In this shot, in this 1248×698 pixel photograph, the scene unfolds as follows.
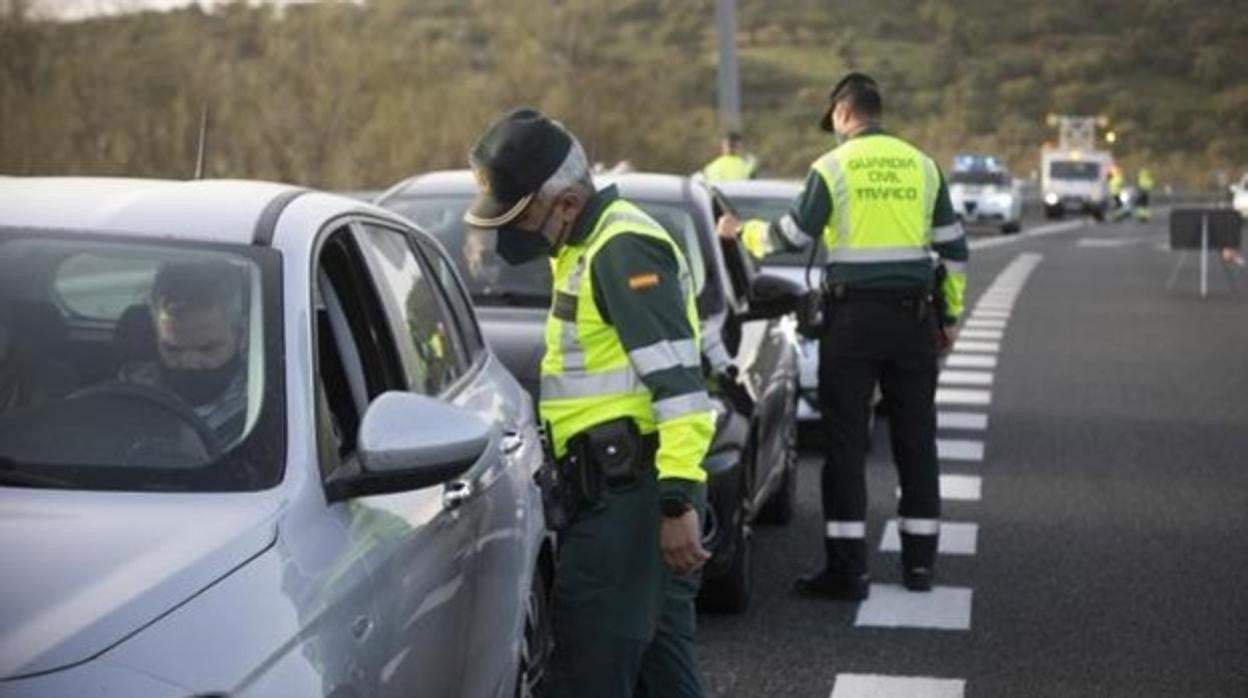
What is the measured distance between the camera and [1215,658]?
26.1 feet

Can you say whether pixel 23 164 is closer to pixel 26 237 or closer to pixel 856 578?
pixel 856 578

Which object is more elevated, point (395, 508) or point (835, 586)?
point (395, 508)

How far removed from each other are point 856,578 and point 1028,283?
2378 cm

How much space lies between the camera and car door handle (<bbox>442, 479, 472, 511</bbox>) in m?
4.86

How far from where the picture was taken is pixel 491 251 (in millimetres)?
9555

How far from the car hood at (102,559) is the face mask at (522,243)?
1108 mm

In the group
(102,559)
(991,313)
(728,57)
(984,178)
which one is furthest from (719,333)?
(984,178)

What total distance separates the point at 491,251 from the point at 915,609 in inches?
85.7

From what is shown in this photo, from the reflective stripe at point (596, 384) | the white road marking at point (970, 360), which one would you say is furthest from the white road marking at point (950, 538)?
the white road marking at point (970, 360)

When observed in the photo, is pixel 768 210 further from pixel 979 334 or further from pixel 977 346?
pixel 979 334

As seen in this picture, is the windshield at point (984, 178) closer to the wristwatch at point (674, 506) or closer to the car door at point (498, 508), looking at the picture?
the car door at point (498, 508)

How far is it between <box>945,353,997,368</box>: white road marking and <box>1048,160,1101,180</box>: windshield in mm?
54453

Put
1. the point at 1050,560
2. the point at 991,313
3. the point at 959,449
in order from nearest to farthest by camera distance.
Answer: the point at 1050,560 < the point at 959,449 < the point at 991,313

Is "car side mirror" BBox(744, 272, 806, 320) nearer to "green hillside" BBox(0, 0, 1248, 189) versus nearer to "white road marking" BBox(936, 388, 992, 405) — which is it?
"green hillside" BBox(0, 0, 1248, 189)
